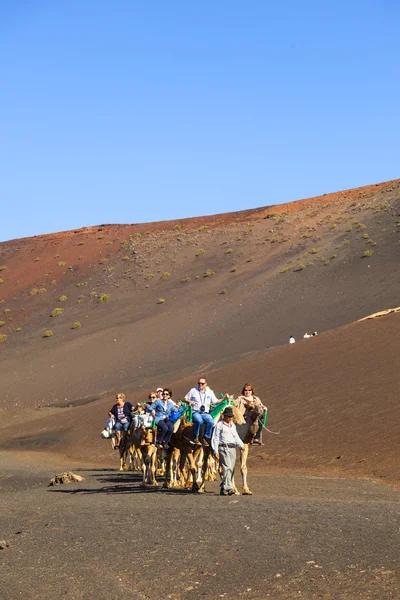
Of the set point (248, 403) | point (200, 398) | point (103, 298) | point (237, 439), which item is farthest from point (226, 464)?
point (103, 298)

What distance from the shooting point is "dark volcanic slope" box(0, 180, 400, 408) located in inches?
2285

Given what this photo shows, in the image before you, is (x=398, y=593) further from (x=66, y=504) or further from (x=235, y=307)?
(x=235, y=307)

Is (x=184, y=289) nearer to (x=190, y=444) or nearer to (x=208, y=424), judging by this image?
(x=190, y=444)

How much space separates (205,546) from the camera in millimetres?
12305

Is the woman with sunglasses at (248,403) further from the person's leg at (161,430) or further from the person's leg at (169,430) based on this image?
the person's leg at (161,430)

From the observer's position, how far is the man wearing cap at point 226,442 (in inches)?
668

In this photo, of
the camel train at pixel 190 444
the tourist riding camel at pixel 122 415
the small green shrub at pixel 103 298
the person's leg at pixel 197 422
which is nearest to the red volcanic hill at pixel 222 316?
the small green shrub at pixel 103 298

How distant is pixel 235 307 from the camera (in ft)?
221

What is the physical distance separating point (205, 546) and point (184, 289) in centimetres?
6445

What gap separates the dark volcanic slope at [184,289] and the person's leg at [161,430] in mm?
29273

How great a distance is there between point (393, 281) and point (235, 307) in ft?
37.9

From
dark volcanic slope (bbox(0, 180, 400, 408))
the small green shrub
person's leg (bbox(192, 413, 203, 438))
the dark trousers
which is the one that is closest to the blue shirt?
the dark trousers

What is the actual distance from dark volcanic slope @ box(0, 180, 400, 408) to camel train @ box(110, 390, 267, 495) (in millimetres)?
28361

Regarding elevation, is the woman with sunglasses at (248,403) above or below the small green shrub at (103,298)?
below
